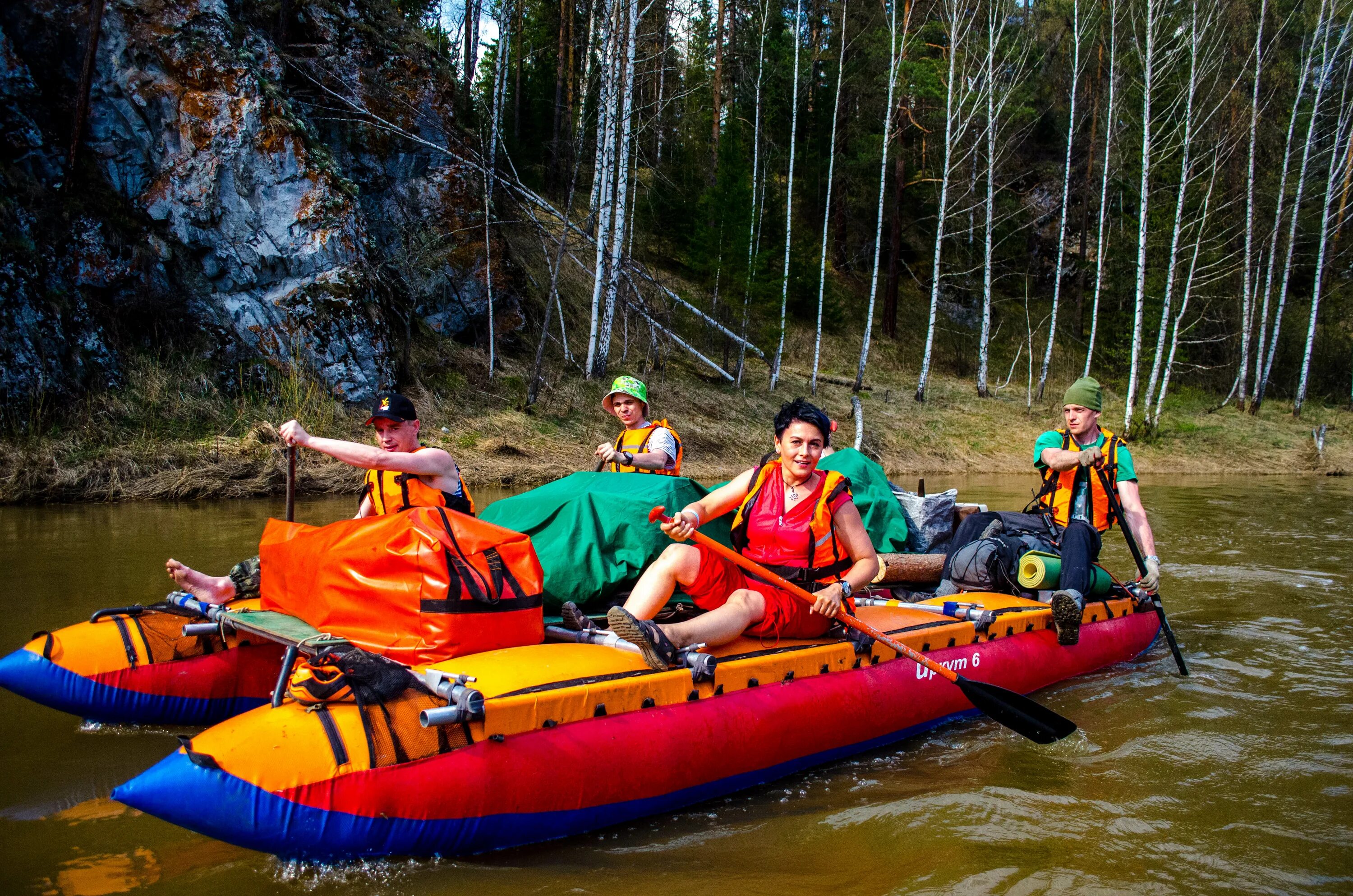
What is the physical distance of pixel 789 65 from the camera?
2538cm

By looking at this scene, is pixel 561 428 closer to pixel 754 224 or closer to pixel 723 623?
pixel 754 224

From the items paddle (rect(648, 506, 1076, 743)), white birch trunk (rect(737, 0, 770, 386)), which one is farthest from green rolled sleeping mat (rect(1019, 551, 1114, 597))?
white birch trunk (rect(737, 0, 770, 386))

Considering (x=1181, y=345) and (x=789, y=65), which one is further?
(x=1181, y=345)

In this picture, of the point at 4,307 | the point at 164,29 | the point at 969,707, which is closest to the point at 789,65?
the point at 164,29

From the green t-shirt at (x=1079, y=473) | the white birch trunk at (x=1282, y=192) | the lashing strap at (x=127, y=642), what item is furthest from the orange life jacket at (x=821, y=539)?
the white birch trunk at (x=1282, y=192)

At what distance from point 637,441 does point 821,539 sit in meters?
2.50

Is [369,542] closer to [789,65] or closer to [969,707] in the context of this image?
[969,707]

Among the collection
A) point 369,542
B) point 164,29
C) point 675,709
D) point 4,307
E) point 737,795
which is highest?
point 164,29

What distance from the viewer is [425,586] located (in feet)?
11.5

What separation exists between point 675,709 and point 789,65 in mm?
24579

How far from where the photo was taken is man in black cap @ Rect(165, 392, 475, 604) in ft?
14.7

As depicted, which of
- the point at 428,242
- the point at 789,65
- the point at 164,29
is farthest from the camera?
the point at 789,65

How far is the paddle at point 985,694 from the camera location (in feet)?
13.9

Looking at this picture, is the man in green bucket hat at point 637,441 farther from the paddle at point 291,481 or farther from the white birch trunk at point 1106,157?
the white birch trunk at point 1106,157
